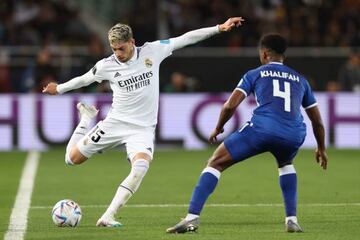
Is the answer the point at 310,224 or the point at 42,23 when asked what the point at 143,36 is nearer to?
the point at 42,23

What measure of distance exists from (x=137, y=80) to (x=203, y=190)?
5.17ft

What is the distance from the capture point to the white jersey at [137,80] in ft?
33.7

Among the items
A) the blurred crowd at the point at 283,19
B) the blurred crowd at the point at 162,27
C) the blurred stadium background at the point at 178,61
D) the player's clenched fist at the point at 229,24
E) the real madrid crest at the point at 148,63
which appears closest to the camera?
the player's clenched fist at the point at 229,24

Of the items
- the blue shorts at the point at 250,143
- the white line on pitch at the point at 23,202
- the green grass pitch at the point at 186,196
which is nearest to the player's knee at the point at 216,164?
the blue shorts at the point at 250,143

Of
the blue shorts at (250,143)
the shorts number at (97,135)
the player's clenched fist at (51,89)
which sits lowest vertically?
the blue shorts at (250,143)

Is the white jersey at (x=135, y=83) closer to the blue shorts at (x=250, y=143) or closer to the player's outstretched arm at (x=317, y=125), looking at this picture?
the blue shorts at (x=250, y=143)

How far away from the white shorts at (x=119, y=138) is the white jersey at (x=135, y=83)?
0.07m

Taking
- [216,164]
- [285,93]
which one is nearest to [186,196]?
[216,164]

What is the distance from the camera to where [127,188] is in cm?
991

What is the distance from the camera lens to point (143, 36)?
2348 cm

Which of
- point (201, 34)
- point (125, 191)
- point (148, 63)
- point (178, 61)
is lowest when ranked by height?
point (125, 191)

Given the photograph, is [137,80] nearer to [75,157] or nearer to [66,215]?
[75,157]

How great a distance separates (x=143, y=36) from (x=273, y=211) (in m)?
12.7

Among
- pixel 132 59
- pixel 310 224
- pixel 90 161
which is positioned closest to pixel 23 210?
pixel 132 59
